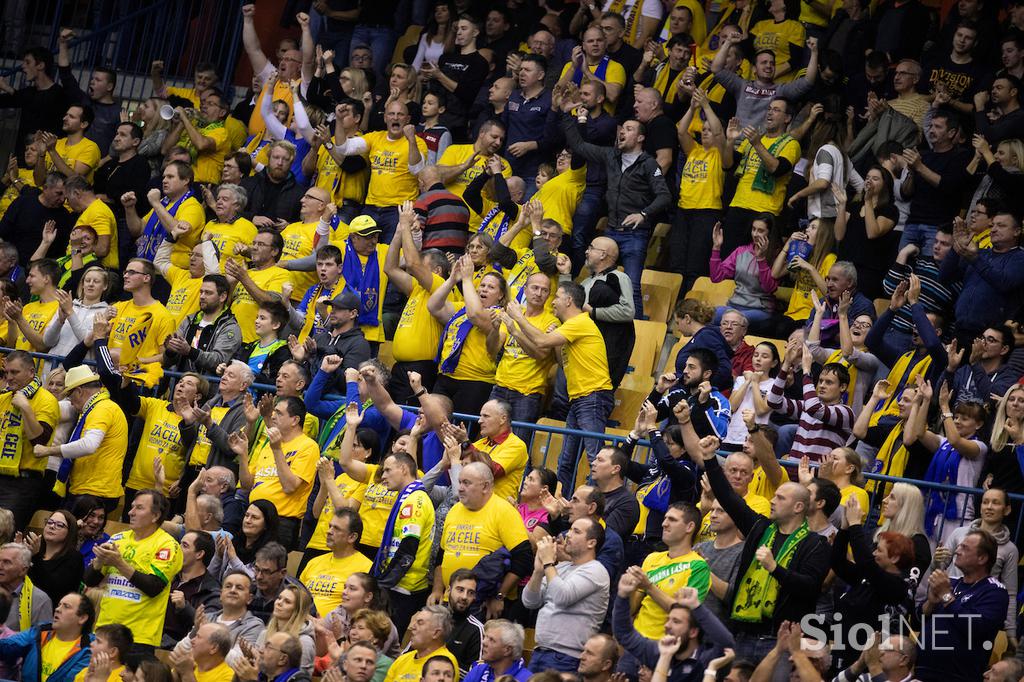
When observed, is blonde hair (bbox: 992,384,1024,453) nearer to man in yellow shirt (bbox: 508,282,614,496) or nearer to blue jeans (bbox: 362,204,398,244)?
man in yellow shirt (bbox: 508,282,614,496)

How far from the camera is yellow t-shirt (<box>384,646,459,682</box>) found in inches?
348

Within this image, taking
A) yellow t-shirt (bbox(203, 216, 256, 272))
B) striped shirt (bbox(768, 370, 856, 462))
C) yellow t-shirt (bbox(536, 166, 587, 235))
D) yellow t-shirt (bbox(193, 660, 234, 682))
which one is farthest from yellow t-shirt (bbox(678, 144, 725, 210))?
yellow t-shirt (bbox(193, 660, 234, 682))

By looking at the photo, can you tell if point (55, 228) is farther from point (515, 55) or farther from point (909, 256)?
point (909, 256)

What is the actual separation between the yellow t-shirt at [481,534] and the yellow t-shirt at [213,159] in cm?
666

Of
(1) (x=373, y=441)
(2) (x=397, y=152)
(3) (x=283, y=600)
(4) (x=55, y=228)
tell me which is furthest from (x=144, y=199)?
(3) (x=283, y=600)

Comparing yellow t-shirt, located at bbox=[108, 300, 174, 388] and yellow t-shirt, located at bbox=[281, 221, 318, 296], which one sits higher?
yellow t-shirt, located at bbox=[281, 221, 318, 296]

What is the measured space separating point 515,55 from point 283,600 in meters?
6.64

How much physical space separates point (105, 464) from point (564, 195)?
13.9 feet

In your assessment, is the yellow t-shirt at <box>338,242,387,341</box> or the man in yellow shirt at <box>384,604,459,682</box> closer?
the man in yellow shirt at <box>384,604,459,682</box>

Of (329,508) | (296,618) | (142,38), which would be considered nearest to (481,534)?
(296,618)

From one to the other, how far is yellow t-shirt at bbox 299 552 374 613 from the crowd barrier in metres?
1.35

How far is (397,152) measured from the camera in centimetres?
1391

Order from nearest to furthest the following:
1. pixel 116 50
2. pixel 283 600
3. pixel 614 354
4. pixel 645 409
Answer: pixel 283 600 < pixel 645 409 < pixel 614 354 < pixel 116 50

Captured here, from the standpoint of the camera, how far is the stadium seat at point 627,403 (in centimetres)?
1184
